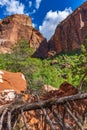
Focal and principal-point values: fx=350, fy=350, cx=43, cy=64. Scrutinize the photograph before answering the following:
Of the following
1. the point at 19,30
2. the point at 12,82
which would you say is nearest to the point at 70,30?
the point at 19,30

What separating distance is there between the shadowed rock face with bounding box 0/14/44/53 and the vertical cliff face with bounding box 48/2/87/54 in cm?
1025

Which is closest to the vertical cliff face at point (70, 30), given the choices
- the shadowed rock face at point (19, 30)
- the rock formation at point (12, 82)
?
the shadowed rock face at point (19, 30)

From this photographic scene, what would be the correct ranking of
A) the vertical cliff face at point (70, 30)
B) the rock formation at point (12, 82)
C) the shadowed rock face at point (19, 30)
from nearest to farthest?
the rock formation at point (12, 82) < the vertical cliff face at point (70, 30) < the shadowed rock face at point (19, 30)

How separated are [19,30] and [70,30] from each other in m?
22.5

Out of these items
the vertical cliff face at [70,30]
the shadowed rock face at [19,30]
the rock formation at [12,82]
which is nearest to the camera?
the rock formation at [12,82]

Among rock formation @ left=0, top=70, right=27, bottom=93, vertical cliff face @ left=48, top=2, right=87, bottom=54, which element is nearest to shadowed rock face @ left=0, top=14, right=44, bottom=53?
vertical cliff face @ left=48, top=2, right=87, bottom=54

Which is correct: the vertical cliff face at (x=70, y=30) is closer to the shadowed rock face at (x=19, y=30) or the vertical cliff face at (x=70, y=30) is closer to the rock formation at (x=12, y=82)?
the shadowed rock face at (x=19, y=30)

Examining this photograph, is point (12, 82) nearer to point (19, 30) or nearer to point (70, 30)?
point (70, 30)

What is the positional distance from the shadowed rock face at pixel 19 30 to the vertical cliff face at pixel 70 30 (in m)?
10.3

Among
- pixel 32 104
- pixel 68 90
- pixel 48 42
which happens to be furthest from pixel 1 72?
pixel 48 42

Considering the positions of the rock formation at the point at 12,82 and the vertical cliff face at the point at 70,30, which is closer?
the rock formation at the point at 12,82

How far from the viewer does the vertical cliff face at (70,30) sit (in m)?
135

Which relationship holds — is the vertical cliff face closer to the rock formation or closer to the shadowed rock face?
the shadowed rock face

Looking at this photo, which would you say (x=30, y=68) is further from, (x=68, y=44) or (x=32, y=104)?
(x=68, y=44)
